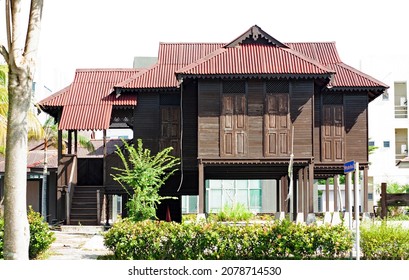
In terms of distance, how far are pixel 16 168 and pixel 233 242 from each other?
213 inches

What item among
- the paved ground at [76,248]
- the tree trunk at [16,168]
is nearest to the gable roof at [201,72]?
the paved ground at [76,248]

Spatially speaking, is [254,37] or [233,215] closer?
[254,37]

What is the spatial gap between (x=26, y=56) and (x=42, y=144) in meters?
24.4

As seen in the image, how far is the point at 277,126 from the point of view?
82.3ft

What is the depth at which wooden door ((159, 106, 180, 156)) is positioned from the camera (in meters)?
27.1

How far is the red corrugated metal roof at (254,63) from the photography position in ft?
81.0

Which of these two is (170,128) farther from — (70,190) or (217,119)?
(70,190)

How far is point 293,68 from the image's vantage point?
24891 millimetres

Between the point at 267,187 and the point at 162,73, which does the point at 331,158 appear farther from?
the point at 267,187

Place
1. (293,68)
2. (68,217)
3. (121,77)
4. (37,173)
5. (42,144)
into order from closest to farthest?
(293,68)
(68,217)
(121,77)
(37,173)
(42,144)

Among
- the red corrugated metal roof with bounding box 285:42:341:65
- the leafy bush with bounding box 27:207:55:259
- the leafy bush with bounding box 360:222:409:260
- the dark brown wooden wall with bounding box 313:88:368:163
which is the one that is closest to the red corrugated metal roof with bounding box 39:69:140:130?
the red corrugated metal roof with bounding box 285:42:341:65

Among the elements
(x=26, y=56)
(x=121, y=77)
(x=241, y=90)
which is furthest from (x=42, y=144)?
(x=26, y=56)

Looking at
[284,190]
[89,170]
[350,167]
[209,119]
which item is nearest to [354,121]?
[284,190]
